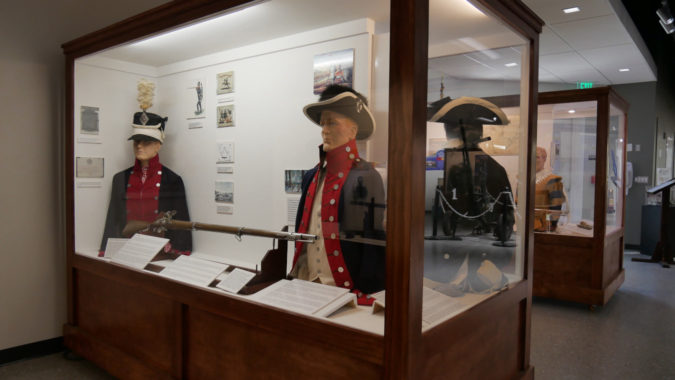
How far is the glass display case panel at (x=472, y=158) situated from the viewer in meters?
1.61

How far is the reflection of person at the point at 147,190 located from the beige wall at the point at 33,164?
0.70 meters

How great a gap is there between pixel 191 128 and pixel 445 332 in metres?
1.51

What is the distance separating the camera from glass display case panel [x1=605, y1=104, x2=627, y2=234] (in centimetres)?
430

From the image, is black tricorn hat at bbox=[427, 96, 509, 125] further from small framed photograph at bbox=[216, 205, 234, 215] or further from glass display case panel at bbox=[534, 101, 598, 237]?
glass display case panel at bbox=[534, 101, 598, 237]

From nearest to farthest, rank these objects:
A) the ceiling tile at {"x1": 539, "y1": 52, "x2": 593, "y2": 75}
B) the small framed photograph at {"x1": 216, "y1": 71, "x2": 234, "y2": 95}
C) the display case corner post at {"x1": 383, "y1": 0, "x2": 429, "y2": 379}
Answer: the display case corner post at {"x1": 383, "y1": 0, "x2": 429, "y2": 379} → the small framed photograph at {"x1": 216, "y1": 71, "x2": 234, "y2": 95} → the ceiling tile at {"x1": 539, "y1": 52, "x2": 593, "y2": 75}

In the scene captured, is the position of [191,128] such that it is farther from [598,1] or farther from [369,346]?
[598,1]

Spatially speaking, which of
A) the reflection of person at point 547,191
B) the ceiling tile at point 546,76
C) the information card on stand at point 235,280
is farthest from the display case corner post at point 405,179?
the ceiling tile at point 546,76

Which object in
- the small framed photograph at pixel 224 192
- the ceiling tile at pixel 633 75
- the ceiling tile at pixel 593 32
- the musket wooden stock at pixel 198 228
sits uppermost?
the ceiling tile at pixel 633 75

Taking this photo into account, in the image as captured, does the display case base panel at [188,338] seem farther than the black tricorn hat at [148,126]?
No

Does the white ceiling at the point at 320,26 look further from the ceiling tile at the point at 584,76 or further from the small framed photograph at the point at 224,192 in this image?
the ceiling tile at the point at 584,76

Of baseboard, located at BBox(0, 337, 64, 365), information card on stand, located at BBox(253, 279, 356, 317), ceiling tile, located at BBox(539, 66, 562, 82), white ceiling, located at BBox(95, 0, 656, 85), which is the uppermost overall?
ceiling tile, located at BBox(539, 66, 562, 82)

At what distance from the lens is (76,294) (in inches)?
118

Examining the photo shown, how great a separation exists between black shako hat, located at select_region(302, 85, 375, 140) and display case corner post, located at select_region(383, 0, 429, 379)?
0.43 feet

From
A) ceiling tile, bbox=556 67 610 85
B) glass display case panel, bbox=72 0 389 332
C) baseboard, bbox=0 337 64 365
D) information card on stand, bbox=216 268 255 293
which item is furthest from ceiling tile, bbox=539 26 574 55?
baseboard, bbox=0 337 64 365
